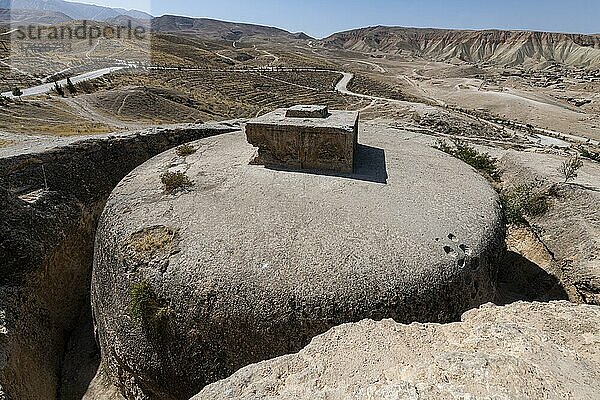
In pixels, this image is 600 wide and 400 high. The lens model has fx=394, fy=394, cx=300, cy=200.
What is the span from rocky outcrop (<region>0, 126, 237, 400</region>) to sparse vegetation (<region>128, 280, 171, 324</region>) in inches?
101

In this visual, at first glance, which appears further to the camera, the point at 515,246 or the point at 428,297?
the point at 515,246

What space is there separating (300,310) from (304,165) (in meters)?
5.39

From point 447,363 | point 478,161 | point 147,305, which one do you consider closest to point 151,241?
point 147,305

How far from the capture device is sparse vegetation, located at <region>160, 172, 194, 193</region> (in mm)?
9382

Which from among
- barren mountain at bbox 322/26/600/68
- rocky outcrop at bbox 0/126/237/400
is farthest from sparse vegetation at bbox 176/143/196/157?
barren mountain at bbox 322/26/600/68

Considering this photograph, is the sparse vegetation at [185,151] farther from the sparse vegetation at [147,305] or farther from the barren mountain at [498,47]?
the barren mountain at [498,47]

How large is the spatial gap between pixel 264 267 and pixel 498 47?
477 feet

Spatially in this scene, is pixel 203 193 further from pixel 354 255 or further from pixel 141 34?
pixel 141 34

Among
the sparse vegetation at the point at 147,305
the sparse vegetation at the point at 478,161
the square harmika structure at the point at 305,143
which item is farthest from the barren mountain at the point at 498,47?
the sparse vegetation at the point at 147,305

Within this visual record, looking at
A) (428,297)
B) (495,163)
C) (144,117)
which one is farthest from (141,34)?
(428,297)

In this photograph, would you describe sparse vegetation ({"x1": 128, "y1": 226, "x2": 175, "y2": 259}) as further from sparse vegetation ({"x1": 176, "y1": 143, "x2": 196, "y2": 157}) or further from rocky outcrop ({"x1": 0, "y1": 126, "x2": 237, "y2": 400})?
sparse vegetation ({"x1": 176, "y1": 143, "x2": 196, "y2": 157})

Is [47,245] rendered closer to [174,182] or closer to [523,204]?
[174,182]

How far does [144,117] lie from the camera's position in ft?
102

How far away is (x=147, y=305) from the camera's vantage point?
688cm
